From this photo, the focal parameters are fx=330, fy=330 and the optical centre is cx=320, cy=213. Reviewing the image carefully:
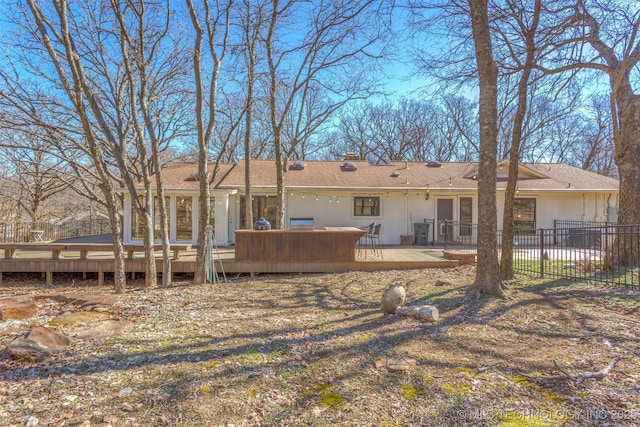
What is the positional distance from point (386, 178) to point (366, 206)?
1.75 m

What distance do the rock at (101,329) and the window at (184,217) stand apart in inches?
330

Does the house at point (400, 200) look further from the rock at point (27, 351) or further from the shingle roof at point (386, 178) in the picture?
the rock at point (27, 351)

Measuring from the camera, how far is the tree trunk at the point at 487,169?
511 cm

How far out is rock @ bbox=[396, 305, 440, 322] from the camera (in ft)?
13.4

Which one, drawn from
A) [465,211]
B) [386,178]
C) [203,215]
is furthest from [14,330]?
[465,211]

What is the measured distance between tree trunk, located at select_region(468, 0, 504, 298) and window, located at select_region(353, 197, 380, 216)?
308 inches

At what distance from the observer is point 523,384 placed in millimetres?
2582

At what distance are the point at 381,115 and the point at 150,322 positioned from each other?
1017 inches

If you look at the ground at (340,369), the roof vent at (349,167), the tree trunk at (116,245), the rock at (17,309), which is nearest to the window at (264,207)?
the roof vent at (349,167)

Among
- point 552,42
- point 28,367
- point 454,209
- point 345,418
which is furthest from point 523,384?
point 454,209

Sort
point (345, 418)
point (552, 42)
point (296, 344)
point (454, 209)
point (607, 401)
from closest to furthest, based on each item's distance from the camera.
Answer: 1. point (345, 418)
2. point (607, 401)
3. point (296, 344)
4. point (552, 42)
5. point (454, 209)

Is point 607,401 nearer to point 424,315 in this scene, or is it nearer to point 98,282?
point 424,315

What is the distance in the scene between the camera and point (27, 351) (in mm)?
2916

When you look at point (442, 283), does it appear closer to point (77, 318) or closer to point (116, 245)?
point (77, 318)
